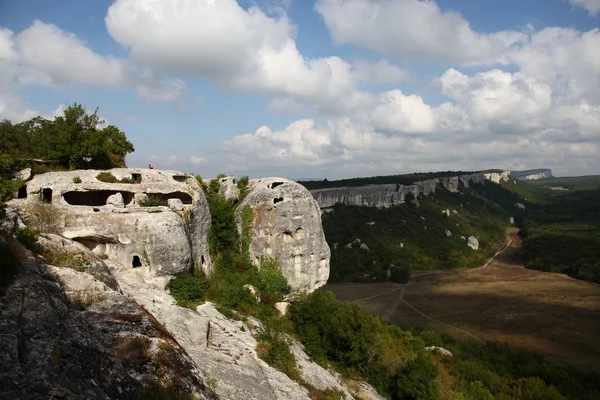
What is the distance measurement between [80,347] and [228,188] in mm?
19298

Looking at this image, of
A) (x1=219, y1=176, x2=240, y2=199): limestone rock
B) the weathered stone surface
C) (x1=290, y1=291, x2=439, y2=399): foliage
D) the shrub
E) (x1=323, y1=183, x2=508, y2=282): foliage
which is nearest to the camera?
the shrub

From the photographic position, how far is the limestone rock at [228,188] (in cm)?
2572

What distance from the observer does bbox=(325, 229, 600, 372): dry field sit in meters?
42.4

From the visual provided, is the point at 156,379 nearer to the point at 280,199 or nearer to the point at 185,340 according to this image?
the point at 185,340

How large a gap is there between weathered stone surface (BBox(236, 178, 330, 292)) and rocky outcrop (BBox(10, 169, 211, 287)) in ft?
15.1

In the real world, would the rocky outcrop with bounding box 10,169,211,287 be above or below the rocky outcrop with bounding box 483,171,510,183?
below

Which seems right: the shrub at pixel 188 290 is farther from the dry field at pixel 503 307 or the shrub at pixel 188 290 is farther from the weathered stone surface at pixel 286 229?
the dry field at pixel 503 307

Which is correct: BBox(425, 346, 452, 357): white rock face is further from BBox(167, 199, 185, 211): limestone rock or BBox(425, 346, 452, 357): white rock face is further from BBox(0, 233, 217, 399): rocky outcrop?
BBox(0, 233, 217, 399): rocky outcrop

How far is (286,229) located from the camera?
23203 mm

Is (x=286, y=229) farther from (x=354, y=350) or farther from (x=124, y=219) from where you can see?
(x=124, y=219)

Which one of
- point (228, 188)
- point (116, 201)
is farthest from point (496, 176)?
point (116, 201)

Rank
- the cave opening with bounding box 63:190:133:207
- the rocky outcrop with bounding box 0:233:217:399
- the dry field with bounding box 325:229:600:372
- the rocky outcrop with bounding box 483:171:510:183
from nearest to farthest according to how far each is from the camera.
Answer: the rocky outcrop with bounding box 0:233:217:399 → the cave opening with bounding box 63:190:133:207 → the dry field with bounding box 325:229:600:372 → the rocky outcrop with bounding box 483:171:510:183

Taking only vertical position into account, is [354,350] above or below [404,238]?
above

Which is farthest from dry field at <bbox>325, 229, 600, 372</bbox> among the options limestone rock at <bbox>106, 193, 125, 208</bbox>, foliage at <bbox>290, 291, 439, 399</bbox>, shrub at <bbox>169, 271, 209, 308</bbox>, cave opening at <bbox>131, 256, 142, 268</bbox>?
limestone rock at <bbox>106, 193, 125, 208</bbox>
